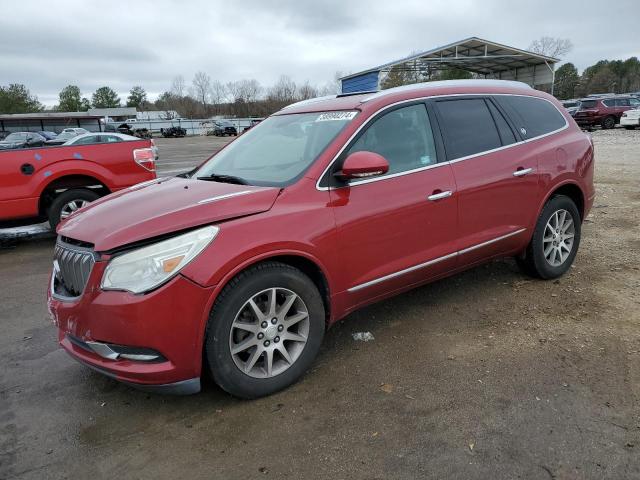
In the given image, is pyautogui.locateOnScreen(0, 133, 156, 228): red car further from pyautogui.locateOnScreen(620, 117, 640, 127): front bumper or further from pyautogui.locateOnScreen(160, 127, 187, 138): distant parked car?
pyautogui.locateOnScreen(160, 127, 187, 138): distant parked car

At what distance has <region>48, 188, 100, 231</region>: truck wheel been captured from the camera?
678cm

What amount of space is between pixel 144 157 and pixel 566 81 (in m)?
93.7

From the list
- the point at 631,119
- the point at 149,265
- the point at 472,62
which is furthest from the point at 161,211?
the point at 472,62

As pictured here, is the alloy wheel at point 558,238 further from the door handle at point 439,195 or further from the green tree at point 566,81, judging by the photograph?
the green tree at point 566,81

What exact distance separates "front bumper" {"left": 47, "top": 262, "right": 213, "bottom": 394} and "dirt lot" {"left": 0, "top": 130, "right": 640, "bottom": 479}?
349 mm

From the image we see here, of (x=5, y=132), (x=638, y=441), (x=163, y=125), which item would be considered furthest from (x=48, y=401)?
(x=163, y=125)

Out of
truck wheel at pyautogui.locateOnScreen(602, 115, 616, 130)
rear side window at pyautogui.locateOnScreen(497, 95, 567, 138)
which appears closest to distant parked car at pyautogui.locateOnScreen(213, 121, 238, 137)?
truck wheel at pyautogui.locateOnScreen(602, 115, 616, 130)

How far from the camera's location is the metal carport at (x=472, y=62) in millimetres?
27281

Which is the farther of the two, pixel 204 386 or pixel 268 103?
pixel 268 103

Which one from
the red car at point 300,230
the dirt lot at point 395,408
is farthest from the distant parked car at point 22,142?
the dirt lot at point 395,408

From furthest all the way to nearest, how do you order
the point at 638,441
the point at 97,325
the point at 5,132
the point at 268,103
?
the point at 268,103
the point at 5,132
the point at 97,325
the point at 638,441

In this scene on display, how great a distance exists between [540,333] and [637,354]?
617 mm

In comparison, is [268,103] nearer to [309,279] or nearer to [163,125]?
[163,125]

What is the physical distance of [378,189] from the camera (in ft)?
11.0
